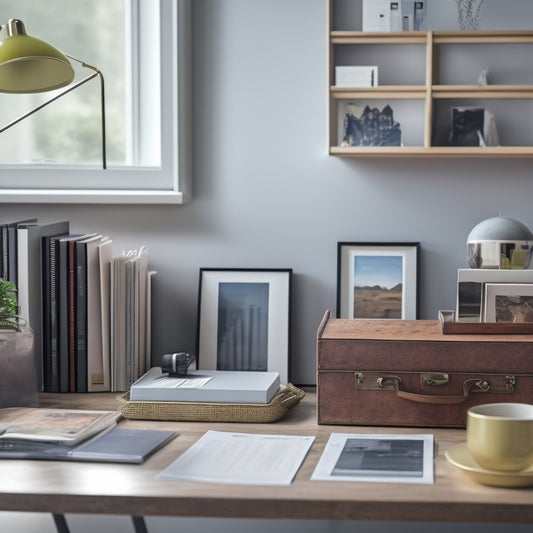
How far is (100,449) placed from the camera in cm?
129

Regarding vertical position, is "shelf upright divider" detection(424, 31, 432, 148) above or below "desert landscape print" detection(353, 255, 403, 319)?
above

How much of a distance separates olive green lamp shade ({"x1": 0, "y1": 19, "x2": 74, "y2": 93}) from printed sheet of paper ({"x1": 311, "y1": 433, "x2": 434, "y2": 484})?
0.91 meters

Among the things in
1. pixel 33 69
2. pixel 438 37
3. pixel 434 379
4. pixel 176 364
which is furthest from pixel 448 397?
pixel 33 69

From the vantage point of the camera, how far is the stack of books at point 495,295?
1.47 meters

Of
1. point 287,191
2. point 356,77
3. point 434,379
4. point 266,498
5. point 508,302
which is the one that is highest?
point 356,77

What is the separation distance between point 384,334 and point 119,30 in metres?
0.99

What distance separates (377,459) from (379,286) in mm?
607

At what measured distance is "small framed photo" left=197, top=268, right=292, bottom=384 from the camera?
5.91ft

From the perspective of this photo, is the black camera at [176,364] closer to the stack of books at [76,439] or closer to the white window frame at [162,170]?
the stack of books at [76,439]

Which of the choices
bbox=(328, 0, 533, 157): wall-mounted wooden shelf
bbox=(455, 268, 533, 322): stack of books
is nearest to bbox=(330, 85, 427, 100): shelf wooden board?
bbox=(328, 0, 533, 157): wall-mounted wooden shelf

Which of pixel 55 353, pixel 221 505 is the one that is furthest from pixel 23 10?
pixel 221 505

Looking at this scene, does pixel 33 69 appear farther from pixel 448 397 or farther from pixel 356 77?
pixel 448 397

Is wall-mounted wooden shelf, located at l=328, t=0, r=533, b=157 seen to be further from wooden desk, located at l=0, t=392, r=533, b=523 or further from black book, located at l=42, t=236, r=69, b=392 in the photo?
wooden desk, located at l=0, t=392, r=533, b=523

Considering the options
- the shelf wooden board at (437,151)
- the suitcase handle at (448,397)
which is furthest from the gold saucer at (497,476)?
the shelf wooden board at (437,151)
